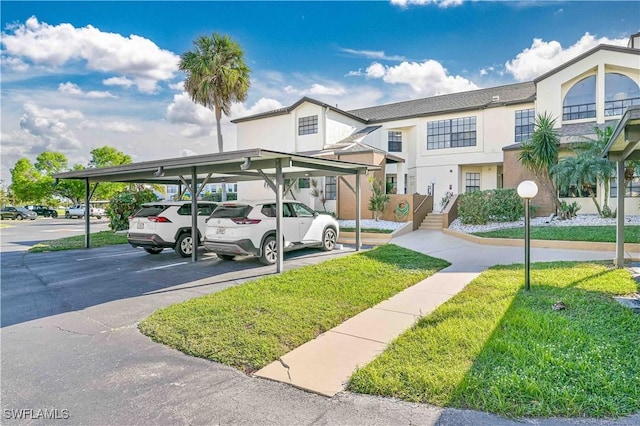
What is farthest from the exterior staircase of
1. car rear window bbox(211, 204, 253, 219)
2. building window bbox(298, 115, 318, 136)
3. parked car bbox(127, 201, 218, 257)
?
parked car bbox(127, 201, 218, 257)

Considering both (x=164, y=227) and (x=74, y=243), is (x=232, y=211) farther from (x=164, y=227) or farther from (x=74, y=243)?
(x=74, y=243)

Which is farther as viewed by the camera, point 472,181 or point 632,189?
point 472,181

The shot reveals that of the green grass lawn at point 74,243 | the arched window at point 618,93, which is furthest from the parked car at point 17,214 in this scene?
the arched window at point 618,93

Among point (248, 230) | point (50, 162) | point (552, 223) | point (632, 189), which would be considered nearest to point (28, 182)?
point (50, 162)

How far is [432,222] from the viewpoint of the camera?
57.2 ft

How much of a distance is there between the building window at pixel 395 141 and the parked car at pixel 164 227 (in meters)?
16.7

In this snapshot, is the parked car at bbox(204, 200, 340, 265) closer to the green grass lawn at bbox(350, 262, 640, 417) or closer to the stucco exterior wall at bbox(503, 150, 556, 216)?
the green grass lawn at bbox(350, 262, 640, 417)

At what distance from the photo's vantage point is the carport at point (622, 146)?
206 inches

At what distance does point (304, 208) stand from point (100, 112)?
468 inches

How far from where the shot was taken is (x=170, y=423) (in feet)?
9.46

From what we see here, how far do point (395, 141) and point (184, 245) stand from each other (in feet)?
58.3

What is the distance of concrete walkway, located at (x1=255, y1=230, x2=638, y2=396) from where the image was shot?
12.0ft

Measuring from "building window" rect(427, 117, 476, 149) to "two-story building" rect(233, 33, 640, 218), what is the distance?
0.20 feet

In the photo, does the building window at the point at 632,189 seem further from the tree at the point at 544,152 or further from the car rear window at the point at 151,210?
the car rear window at the point at 151,210
